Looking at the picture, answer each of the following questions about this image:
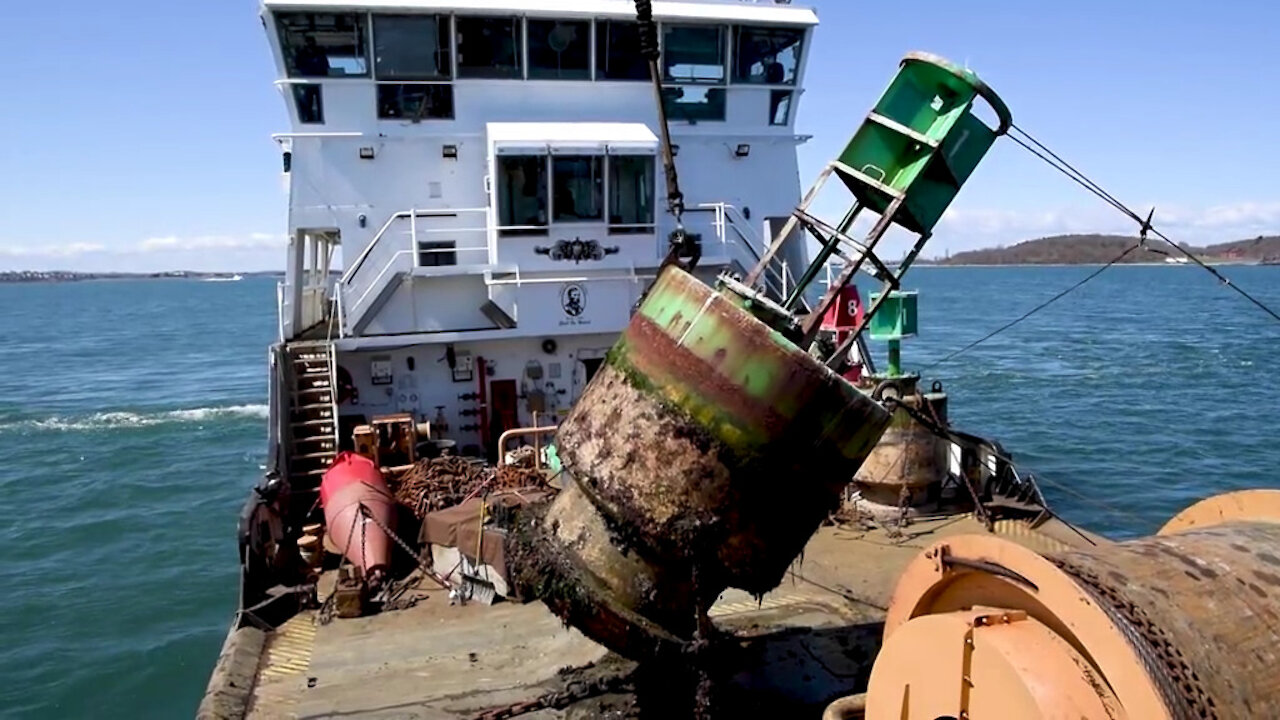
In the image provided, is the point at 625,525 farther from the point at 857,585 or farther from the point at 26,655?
the point at 26,655

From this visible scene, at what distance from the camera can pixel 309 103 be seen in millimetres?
13391

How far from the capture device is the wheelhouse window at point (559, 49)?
13766 millimetres

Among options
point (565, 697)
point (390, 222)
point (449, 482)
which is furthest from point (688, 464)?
point (390, 222)

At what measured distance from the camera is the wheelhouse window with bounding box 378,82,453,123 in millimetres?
13445

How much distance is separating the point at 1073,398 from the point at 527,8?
2557 cm

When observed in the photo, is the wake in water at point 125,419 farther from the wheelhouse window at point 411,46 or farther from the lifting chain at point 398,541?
the lifting chain at point 398,541

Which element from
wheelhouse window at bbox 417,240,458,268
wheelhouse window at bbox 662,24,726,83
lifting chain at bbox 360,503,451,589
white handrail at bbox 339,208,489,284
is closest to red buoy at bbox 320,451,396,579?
lifting chain at bbox 360,503,451,589

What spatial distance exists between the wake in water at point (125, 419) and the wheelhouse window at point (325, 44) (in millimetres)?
22039

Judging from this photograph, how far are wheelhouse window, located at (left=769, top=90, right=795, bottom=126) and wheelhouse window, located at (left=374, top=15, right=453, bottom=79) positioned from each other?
16.7 ft

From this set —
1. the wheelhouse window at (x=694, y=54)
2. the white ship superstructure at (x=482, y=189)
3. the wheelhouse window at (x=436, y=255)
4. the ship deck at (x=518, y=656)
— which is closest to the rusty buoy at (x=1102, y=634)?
the ship deck at (x=518, y=656)

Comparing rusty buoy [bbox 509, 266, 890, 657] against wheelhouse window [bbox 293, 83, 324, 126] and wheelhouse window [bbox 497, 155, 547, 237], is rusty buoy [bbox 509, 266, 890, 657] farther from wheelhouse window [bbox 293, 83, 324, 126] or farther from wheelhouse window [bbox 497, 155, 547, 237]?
wheelhouse window [bbox 293, 83, 324, 126]

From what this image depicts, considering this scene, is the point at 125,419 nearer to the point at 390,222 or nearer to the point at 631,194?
the point at 390,222

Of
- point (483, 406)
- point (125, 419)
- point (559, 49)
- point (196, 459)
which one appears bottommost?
point (196, 459)

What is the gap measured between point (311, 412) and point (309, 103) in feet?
14.5
